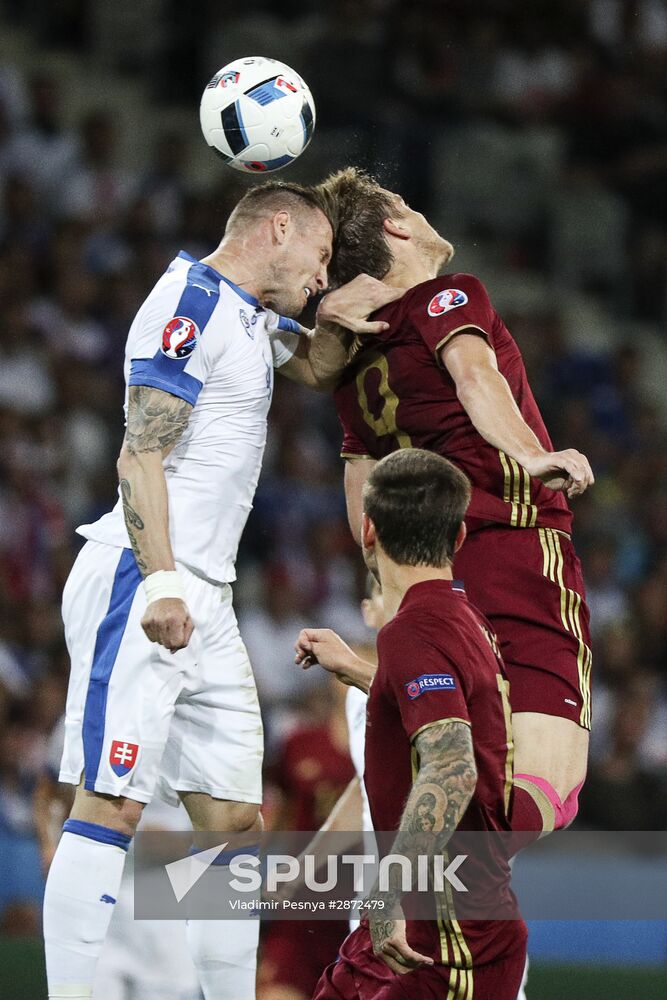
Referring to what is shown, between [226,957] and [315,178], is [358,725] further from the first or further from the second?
[315,178]

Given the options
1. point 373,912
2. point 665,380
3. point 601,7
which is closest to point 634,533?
point 665,380

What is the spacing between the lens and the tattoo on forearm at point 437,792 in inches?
118

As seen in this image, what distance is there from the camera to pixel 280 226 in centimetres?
443

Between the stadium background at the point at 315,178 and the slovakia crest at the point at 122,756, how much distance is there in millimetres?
2649

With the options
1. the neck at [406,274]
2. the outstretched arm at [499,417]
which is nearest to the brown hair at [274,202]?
the neck at [406,274]

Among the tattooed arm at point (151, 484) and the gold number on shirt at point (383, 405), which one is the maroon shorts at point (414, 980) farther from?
the gold number on shirt at point (383, 405)

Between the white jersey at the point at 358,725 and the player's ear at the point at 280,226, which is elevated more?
the player's ear at the point at 280,226

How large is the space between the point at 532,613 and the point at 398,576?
100 cm

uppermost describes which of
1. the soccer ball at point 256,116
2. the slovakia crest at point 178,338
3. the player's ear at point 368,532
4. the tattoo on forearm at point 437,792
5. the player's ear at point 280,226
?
the soccer ball at point 256,116

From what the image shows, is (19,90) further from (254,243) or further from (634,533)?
(254,243)

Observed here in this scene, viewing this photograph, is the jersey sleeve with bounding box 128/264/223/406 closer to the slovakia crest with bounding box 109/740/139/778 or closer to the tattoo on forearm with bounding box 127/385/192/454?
the tattoo on forearm with bounding box 127/385/192/454

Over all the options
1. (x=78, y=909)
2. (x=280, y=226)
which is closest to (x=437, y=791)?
(x=78, y=909)

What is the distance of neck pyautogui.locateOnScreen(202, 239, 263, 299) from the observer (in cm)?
442

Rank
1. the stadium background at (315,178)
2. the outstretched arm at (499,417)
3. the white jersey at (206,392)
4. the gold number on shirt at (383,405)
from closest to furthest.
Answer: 1. the outstretched arm at (499,417)
2. the white jersey at (206,392)
3. the gold number on shirt at (383,405)
4. the stadium background at (315,178)
